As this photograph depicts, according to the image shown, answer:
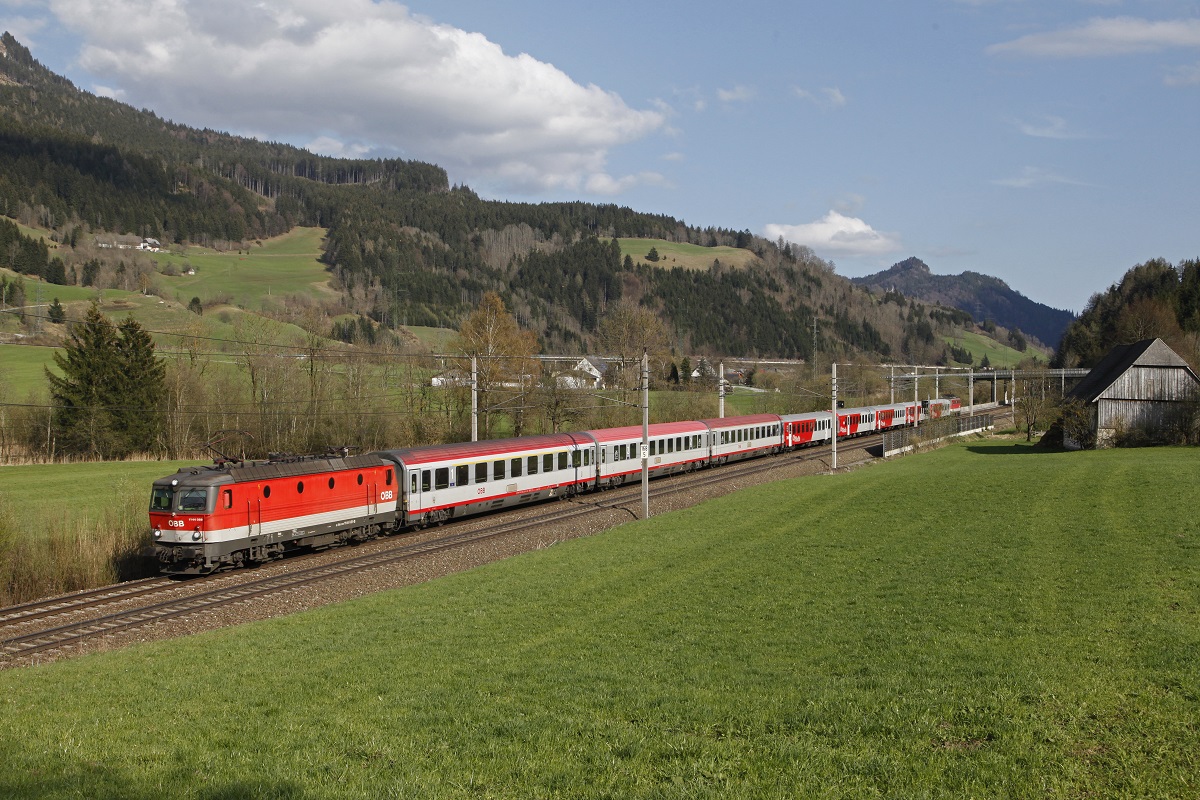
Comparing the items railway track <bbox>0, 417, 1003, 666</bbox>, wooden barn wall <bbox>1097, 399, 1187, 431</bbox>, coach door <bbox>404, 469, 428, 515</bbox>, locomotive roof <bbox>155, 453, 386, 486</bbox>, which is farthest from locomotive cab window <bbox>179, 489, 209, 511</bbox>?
wooden barn wall <bbox>1097, 399, 1187, 431</bbox>

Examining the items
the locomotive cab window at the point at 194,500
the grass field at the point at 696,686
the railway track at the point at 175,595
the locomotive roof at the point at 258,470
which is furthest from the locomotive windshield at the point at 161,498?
the grass field at the point at 696,686

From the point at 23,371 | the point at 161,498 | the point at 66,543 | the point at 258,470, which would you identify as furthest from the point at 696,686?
the point at 23,371

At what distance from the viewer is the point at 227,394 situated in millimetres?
62031

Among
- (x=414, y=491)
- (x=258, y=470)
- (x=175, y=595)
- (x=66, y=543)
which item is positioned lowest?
(x=175, y=595)

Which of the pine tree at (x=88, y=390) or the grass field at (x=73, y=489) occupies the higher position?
the pine tree at (x=88, y=390)

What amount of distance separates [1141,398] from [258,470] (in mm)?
55936

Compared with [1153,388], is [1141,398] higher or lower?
lower

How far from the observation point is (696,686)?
11719mm

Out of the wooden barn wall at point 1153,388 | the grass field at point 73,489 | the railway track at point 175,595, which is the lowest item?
the railway track at point 175,595

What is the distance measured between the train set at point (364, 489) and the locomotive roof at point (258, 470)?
0.12 feet

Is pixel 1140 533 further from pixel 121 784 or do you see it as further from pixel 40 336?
pixel 40 336

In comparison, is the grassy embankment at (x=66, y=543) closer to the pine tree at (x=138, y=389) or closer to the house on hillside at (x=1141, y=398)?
the pine tree at (x=138, y=389)

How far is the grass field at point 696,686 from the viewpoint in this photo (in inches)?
334

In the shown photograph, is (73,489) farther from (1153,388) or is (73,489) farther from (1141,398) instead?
(1153,388)
